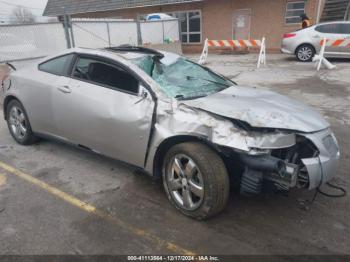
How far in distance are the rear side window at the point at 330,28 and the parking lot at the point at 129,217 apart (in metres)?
9.65

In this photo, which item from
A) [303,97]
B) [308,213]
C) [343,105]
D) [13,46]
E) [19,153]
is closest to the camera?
[308,213]

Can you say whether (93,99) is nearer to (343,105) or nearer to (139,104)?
(139,104)

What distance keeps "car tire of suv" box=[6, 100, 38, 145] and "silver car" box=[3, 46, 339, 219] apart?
15.5 inches

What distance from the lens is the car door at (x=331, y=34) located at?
12.3 meters

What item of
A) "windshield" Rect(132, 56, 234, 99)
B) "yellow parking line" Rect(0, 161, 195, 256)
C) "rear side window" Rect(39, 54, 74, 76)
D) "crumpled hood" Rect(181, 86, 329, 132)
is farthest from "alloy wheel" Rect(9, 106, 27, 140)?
"crumpled hood" Rect(181, 86, 329, 132)

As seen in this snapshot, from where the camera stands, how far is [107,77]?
3754 millimetres

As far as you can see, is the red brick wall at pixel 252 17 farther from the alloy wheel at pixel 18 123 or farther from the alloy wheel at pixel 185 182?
the alloy wheel at pixel 185 182

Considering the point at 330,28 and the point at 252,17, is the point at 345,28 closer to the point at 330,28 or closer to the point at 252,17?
the point at 330,28

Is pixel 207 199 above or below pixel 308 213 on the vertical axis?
above

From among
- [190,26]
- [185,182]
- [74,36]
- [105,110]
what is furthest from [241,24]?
[185,182]

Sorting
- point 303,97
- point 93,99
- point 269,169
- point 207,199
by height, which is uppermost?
point 93,99

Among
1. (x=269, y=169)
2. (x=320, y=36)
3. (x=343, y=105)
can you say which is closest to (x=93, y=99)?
(x=269, y=169)

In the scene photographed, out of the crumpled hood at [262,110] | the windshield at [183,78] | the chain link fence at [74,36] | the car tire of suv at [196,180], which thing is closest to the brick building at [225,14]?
the chain link fence at [74,36]

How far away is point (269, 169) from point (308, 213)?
82 centimetres
